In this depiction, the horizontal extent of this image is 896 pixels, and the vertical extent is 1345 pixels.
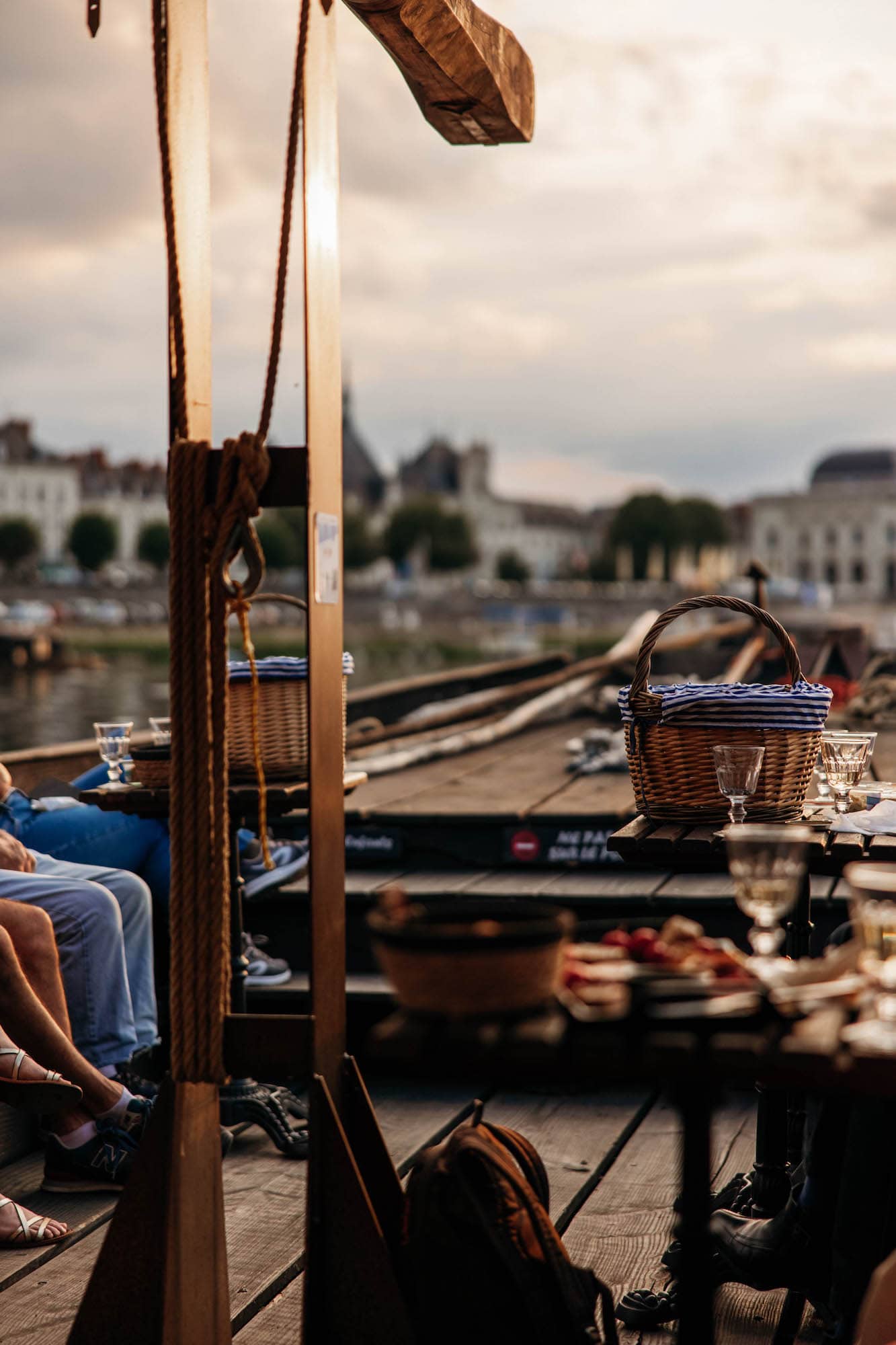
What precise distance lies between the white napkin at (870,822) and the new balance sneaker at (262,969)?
6.34 feet

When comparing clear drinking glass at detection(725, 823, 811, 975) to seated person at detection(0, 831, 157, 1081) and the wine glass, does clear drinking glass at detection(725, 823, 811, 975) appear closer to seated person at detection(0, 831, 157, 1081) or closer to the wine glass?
the wine glass

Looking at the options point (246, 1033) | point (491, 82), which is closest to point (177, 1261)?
point (246, 1033)

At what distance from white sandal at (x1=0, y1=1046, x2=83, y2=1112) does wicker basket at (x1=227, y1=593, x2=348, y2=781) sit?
656 mm

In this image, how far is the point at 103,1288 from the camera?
6.56ft

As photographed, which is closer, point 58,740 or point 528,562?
point 58,740

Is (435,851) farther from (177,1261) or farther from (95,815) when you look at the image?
(177,1261)

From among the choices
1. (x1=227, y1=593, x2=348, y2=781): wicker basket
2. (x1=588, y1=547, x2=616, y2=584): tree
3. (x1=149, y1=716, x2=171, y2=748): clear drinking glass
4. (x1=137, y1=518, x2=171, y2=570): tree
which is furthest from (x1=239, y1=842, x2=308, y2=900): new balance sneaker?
(x1=588, y1=547, x2=616, y2=584): tree

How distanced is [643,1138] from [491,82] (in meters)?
2.30

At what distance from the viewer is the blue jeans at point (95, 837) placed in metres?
3.55

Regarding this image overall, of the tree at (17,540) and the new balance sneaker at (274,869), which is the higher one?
the tree at (17,540)

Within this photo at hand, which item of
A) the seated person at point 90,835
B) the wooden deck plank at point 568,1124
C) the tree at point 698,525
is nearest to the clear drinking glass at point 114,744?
the seated person at point 90,835

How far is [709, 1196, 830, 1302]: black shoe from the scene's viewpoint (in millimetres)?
2303

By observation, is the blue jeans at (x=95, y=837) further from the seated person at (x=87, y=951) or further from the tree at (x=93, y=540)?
the tree at (x=93, y=540)

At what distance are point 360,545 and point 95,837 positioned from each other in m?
86.9
